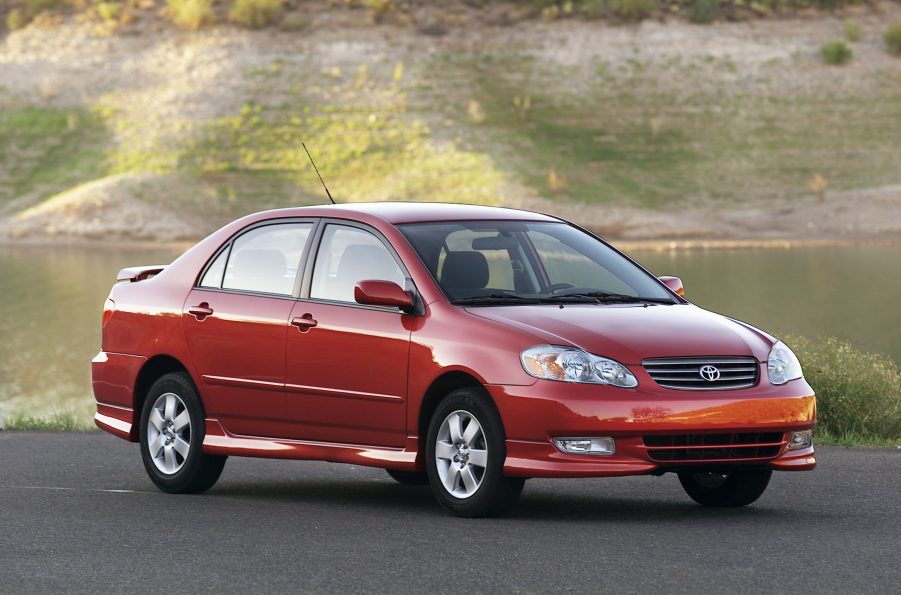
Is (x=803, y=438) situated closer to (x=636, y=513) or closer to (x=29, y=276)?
(x=636, y=513)

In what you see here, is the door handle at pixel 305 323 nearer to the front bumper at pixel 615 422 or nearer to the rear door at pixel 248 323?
the rear door at pixel 248 323

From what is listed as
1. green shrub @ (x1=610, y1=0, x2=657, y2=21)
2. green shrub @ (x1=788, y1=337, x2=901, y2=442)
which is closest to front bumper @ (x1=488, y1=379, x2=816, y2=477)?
green shrub @ (x1=788, y1=337, x2=901, y2=442)

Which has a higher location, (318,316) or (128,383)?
(318,316)

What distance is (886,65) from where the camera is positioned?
72.8 meters

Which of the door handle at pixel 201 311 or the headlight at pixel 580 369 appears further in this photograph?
the door handle at pixel 201 311

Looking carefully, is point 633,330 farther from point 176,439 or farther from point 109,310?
point 109,310

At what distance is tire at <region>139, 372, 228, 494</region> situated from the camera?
1109 centimetres

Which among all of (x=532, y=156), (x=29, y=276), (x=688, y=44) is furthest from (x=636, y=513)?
(x=688, y=44)

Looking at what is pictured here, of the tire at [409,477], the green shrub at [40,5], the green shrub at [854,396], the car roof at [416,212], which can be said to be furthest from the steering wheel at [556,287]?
the green shrub at [40,5]

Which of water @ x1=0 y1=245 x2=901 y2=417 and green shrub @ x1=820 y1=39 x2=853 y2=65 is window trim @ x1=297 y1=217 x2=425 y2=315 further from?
green shrub @ x1=820 y1=39 x2=853 y2=65

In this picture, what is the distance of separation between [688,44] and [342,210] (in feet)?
212

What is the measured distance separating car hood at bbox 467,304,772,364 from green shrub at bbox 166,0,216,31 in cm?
7058

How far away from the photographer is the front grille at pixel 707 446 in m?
9.12

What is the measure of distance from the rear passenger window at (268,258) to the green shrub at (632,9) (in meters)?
65.8
